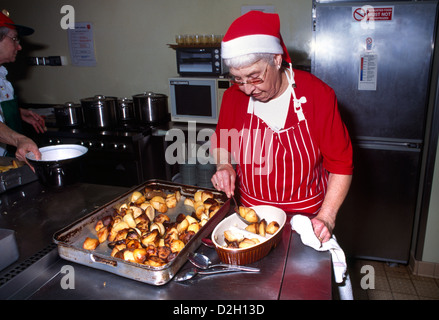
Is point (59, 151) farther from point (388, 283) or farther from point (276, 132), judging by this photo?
point (388, 283)

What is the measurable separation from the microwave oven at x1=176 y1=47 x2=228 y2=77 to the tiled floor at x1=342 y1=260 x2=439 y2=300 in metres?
2.12

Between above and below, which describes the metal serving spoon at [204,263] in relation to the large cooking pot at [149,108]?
below

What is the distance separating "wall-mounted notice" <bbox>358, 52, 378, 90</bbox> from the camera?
248cm

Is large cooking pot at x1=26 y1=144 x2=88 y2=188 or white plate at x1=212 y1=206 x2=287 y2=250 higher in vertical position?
large cooking pot at x1=26 y1=144 x2=88 y2=188

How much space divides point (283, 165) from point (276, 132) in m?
0.17

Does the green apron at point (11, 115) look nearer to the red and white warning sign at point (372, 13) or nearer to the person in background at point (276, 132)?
the person in background at point (276, 132)

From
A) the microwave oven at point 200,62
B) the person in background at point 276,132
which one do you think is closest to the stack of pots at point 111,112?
the microwave oven at point 200,62

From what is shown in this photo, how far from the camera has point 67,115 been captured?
3584 millimetres

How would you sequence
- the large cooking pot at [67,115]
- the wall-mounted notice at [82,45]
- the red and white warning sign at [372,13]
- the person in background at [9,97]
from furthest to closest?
the wall-mounted notice at [82,45]
the large cooking pot at [67,115]
the red and white warning sign at [372,13]
the person in background at [9,97]

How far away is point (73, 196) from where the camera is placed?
179 cm

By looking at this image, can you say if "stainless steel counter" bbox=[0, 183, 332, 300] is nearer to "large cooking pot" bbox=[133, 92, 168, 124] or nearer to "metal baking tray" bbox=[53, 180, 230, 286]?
"metal baking tray" bbox=[53, 180, 230, 286]

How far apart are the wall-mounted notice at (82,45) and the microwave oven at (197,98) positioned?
152 cm

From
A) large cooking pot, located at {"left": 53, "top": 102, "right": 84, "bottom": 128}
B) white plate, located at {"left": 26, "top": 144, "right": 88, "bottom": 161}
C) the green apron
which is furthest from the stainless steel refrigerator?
the green apron

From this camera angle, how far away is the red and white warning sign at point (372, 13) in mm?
2383
